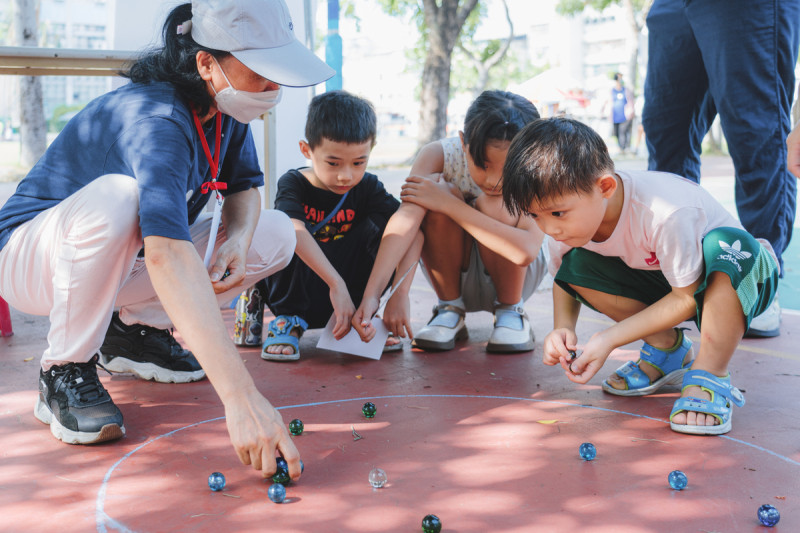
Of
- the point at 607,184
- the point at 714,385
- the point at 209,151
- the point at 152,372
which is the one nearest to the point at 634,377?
the point at 714,385

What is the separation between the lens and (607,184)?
2254mm

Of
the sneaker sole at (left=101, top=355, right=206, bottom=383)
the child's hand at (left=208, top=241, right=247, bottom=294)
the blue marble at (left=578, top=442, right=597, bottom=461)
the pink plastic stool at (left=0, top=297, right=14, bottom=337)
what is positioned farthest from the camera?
the pink plastic stool at (left=0, top=297, right=14, bottom=337)

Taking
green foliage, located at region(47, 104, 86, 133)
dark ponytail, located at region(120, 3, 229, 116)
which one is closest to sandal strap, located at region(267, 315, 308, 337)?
dark ponytail, located at region(120, 3, 229, 116)

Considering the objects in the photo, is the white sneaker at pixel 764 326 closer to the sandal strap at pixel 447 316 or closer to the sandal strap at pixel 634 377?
the sandal strap at pixel 634 377

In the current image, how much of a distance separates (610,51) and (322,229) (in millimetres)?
60186

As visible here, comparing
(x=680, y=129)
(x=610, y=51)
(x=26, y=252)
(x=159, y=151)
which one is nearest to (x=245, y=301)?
(x=26, y=252)

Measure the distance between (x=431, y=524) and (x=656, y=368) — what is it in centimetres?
132

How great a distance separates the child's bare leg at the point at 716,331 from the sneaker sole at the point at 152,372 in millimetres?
1650

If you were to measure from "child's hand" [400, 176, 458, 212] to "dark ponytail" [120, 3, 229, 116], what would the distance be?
1.05 metres

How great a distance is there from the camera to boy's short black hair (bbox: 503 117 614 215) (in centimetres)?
217

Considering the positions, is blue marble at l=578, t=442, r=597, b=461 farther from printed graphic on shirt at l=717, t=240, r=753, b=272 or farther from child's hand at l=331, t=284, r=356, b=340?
child's hand at l=331, t=284, r=356, b=340

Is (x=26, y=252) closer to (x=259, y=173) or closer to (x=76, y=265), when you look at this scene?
(x=76, y=265)

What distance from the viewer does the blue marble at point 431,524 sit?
1.60 metres

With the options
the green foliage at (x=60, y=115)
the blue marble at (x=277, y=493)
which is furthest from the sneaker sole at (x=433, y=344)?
the green foliage at (x=60, y=115)
